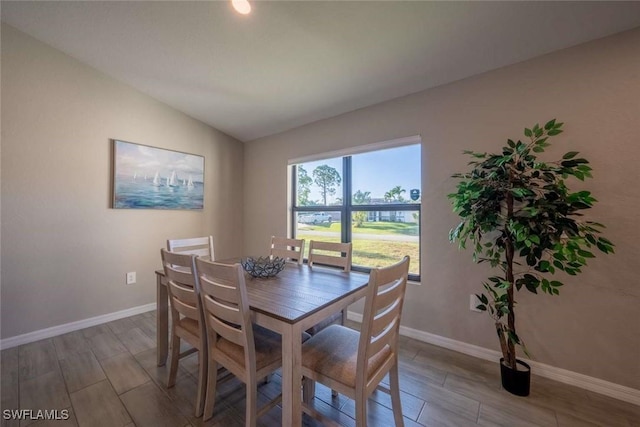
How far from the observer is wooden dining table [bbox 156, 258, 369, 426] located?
1091 millimetres

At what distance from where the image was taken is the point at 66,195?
96.2 inches

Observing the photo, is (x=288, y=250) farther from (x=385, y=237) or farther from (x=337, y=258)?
(x=385, y=237)

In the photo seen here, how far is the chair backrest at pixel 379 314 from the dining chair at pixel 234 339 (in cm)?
50

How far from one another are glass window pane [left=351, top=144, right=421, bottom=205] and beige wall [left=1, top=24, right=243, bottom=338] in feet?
Answer: 7.75

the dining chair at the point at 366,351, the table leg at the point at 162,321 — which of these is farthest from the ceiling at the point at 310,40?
the table leg at the point at 162,321

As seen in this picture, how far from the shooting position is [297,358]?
110cm

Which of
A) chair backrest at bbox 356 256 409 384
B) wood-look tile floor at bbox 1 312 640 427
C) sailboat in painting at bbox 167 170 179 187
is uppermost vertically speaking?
sailboat in painting at bbox 167 170 179 187

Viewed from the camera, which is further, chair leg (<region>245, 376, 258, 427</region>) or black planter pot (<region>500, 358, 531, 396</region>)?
black planter pot (<region>500, 358, 531, 396</region>)

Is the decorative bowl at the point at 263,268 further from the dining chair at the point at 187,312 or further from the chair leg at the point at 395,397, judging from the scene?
the chair leg at the point at 395,397

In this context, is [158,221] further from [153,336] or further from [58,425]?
[58,425]

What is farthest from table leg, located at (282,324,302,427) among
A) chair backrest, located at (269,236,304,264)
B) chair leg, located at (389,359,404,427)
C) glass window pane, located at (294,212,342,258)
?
glass window pane, located at (294,212,342,258)

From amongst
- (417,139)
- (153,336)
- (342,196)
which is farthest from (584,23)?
(153,336)

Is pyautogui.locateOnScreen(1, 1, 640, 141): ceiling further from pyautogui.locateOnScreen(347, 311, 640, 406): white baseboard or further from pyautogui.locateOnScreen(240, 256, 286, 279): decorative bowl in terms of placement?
→ pyautogui.locateOnScreen(347, 311, 640, 406): white baseboard

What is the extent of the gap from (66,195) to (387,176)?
3.18 m
